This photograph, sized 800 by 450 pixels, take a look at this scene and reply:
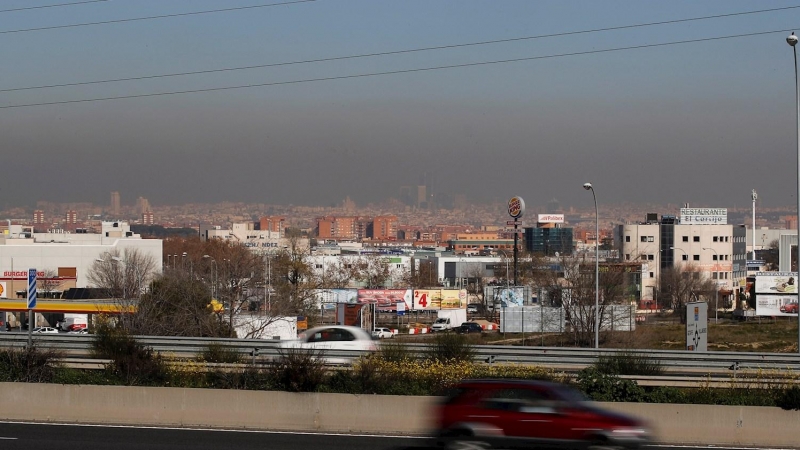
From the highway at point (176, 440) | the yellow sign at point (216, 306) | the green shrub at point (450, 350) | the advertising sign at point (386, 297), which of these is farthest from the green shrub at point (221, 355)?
the advertising sign at point (386, 297)

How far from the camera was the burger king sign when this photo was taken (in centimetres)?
12706

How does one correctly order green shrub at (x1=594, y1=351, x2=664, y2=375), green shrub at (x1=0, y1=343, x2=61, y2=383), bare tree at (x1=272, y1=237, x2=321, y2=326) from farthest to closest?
bare tree at (x1=272, y1=237, x2=321, y2=326) < green shrub at (x1=0, y1=343, x2=61, y2=383) < green shrub at (x1=594, y1=351, x2=664, y2=375)

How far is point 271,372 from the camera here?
867 inches

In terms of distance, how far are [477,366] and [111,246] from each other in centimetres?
9490

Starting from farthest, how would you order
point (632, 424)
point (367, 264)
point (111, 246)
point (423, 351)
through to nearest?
point (367, 264) < point (111, 246) < point (423, 351) < point (632, 424)

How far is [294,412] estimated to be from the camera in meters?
20.6

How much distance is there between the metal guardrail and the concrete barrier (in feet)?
7.86

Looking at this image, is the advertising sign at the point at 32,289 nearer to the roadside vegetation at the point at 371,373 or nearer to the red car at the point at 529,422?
the roadside vegetation at the point at 371,373

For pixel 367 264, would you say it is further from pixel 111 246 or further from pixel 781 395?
pixel 781 395


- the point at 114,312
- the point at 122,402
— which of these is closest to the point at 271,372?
the point at 122,402

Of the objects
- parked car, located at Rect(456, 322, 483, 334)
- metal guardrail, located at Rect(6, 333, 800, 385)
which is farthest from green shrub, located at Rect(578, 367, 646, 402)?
parked car, located at Rect(456, 322, 483, 334)

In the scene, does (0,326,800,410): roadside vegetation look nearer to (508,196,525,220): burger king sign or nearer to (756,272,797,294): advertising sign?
(756,272,797,294): advertising sign

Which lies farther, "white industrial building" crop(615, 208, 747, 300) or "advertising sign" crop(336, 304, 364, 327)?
"white industrial building" crop(615, 208, 747, 300)

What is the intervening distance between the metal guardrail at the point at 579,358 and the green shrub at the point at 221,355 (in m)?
0.36
